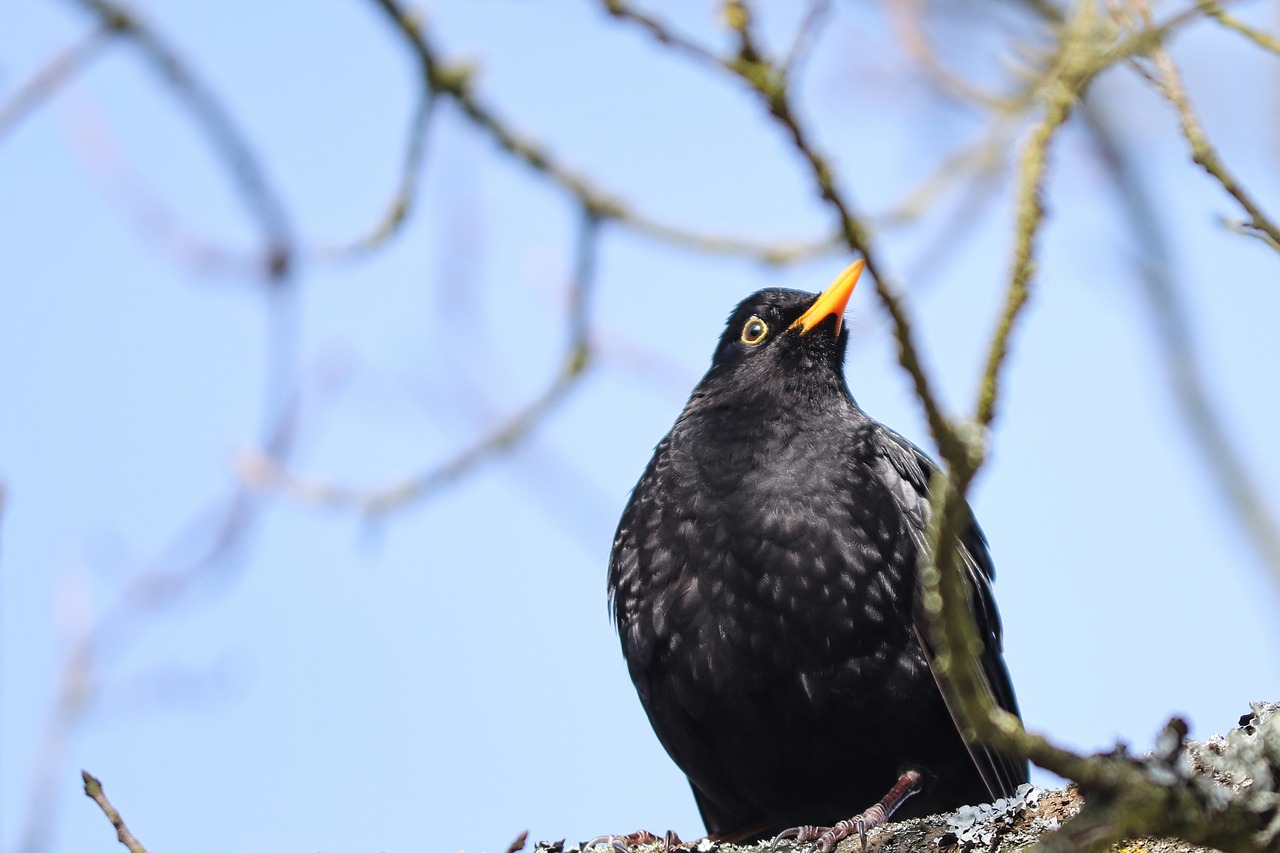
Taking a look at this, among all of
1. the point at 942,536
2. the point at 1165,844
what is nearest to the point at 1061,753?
the point at 942,536

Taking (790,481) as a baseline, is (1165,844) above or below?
below

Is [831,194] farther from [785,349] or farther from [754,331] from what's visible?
[754,331]

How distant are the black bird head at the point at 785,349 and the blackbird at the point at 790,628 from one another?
15 centimetres

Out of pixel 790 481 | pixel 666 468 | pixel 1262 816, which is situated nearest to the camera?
pixel 1262 816

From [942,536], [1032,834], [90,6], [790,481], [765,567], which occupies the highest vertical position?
[90,6]

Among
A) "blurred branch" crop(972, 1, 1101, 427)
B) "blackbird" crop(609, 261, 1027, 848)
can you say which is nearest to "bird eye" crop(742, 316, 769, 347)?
"blackbird" crop(609, 261, 1027, 848)

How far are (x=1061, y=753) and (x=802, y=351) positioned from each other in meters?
3.42

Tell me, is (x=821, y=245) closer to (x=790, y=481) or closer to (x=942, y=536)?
(x=790, y=481)

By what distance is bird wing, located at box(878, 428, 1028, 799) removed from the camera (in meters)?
4.41

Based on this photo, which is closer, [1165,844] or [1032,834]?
[1165,844]

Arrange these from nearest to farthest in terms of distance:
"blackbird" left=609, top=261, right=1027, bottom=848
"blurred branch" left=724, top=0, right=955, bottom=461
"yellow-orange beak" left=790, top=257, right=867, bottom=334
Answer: "blurred branch" left=724, top=0, right=955, bottom=461
"blackbird" left=609, top=261, right=1027, bottom=848
"yellow-orange beak" left=790, top=257, right=867, bottom=334

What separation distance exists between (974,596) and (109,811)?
3.50 meters

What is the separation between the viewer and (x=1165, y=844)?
252cm

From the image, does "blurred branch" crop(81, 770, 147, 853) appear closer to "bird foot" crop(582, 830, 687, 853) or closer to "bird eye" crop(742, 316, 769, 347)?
"bird foot" crop(582, 830, 687, 853)
